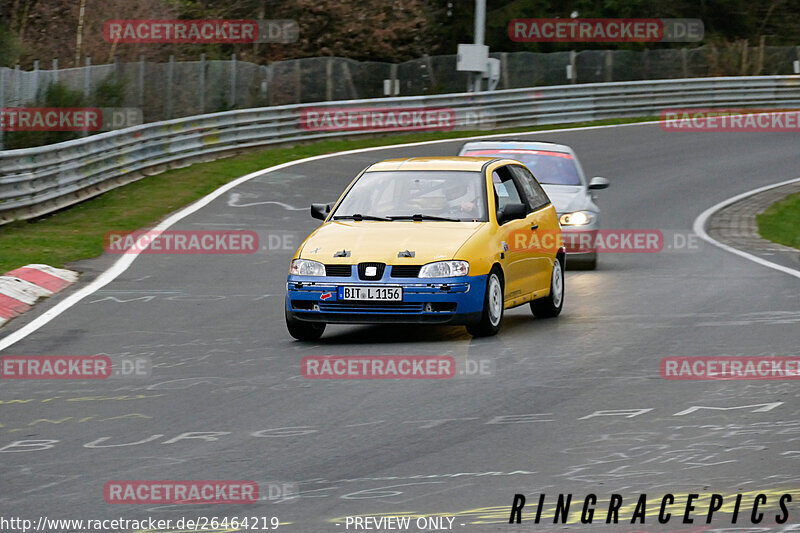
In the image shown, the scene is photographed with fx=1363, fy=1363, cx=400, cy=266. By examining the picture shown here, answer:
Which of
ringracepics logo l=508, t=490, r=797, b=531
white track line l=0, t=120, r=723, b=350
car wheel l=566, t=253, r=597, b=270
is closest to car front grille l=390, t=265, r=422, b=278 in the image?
white track line l=0, t=120, r=723, b=350

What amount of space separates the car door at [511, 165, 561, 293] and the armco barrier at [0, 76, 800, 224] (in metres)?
9.87

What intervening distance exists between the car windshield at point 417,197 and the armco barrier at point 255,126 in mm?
9571

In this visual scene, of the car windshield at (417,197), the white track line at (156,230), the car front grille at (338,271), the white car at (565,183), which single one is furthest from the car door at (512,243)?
the white car at (565,183)

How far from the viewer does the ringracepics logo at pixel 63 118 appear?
953 inches

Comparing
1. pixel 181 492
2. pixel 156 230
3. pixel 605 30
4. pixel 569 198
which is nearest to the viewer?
pixel 181 492

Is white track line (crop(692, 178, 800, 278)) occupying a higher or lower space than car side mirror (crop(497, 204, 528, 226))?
lower

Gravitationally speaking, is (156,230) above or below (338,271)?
below

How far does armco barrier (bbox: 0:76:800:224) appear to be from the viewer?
21.5 metres

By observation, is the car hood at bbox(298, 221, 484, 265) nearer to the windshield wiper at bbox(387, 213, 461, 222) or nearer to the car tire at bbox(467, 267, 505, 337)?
the windshield wiper at bbox(387, 213, 461, 222)

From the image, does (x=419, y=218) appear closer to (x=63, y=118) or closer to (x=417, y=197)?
(x=417, y=197)

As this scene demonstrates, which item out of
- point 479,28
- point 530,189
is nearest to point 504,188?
point 530,189

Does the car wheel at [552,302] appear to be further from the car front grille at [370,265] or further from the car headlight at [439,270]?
the car front grille at [370,265]

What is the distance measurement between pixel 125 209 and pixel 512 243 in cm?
1172

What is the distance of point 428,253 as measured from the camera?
441 inches
